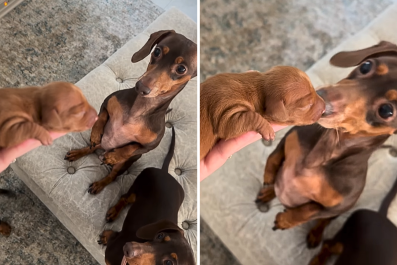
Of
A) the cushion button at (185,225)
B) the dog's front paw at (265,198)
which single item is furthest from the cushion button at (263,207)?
the cushion button at (185,225)

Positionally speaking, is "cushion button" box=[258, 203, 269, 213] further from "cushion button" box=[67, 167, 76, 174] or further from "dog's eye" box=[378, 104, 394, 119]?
"cushion button" box=[67, 167, 76, 174]

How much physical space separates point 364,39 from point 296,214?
990 mm

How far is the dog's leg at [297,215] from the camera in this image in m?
1.46

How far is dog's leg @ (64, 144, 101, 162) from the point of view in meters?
1.22

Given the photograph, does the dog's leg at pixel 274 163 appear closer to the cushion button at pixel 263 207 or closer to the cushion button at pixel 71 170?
the cushion button at pixel 263 207

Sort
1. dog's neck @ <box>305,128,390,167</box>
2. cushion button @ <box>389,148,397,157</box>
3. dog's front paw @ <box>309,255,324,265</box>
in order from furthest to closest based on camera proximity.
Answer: cushion button @ <box>389,148,397,157</box> → dog's front paw @ <box>309,255,324,265</box> → dog's neck @ <box>305,128,390,167</box>

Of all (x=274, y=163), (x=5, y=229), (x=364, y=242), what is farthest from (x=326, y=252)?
(x=5, y=229)

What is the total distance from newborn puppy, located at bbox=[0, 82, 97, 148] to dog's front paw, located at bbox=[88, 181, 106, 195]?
0.58 m

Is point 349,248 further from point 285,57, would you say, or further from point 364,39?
point 285,57

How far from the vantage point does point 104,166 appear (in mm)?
1345

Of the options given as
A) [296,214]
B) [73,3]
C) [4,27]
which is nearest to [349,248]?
[296,214]

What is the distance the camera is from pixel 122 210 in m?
1.39

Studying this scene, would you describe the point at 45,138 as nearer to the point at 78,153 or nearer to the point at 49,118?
the point at 49,118

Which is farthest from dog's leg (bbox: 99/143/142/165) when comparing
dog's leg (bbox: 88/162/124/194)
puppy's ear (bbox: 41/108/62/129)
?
puppy's ear (bbox: 41/108/62/129)
